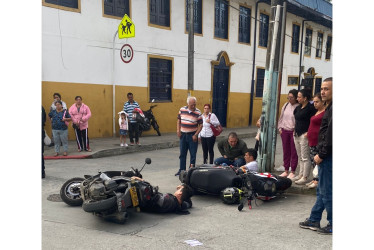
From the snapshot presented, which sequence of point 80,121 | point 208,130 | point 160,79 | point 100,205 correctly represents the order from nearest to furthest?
point 100,205
point 208,130
point 80,121
point 160,79

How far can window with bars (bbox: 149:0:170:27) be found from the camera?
15133 millimetres

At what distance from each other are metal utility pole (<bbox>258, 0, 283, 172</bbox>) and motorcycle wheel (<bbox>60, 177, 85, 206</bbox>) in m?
3.64

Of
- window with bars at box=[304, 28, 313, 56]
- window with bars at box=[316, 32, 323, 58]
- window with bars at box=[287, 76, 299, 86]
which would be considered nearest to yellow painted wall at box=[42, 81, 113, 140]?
window with bars at box=[287, 76, 299, 86]

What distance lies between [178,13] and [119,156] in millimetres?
7646

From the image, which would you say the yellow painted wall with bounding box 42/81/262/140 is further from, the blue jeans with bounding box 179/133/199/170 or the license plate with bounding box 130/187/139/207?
the license plate with bounding box 130/187/139/207

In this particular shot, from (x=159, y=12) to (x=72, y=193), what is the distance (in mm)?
11081

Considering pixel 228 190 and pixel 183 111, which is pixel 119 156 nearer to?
pixel 183 111

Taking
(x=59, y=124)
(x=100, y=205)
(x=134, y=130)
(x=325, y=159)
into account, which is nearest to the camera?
(x=325, y=159)

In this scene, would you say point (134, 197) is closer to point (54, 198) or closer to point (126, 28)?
point (54, 198)

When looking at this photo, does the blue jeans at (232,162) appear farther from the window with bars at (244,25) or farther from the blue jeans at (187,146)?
the window with bars at (244,25)

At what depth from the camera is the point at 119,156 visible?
11.0m

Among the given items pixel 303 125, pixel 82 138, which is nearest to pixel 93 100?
pixel 82 138

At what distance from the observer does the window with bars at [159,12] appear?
49.6 feet

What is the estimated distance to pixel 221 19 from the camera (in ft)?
61.6
